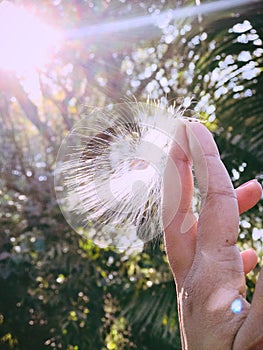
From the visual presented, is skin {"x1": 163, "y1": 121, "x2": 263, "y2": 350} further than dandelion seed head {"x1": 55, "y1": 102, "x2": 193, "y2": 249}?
No

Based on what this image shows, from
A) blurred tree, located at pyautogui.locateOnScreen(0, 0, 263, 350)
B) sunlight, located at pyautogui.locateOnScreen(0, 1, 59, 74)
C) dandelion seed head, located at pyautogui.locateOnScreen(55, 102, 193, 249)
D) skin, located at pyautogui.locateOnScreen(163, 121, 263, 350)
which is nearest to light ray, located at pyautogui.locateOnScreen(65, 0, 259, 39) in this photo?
blurred tree, located at pyautogui.locateOnScreen(0, 0, 263, 350)

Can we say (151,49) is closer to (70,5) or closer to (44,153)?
(70,5)

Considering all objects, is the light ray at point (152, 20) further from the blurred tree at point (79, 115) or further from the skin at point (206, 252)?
the skin at point (206, 252)

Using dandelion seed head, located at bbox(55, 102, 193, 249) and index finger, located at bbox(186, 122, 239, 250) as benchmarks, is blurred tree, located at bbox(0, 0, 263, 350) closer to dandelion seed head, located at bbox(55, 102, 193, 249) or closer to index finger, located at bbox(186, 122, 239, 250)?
dandelion seed head, located at bbox(55, 102, 193, 249)

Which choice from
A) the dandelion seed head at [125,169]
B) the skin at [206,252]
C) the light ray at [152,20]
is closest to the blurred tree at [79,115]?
the light ray at [152,20]

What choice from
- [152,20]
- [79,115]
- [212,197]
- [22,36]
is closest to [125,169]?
[212,197]
